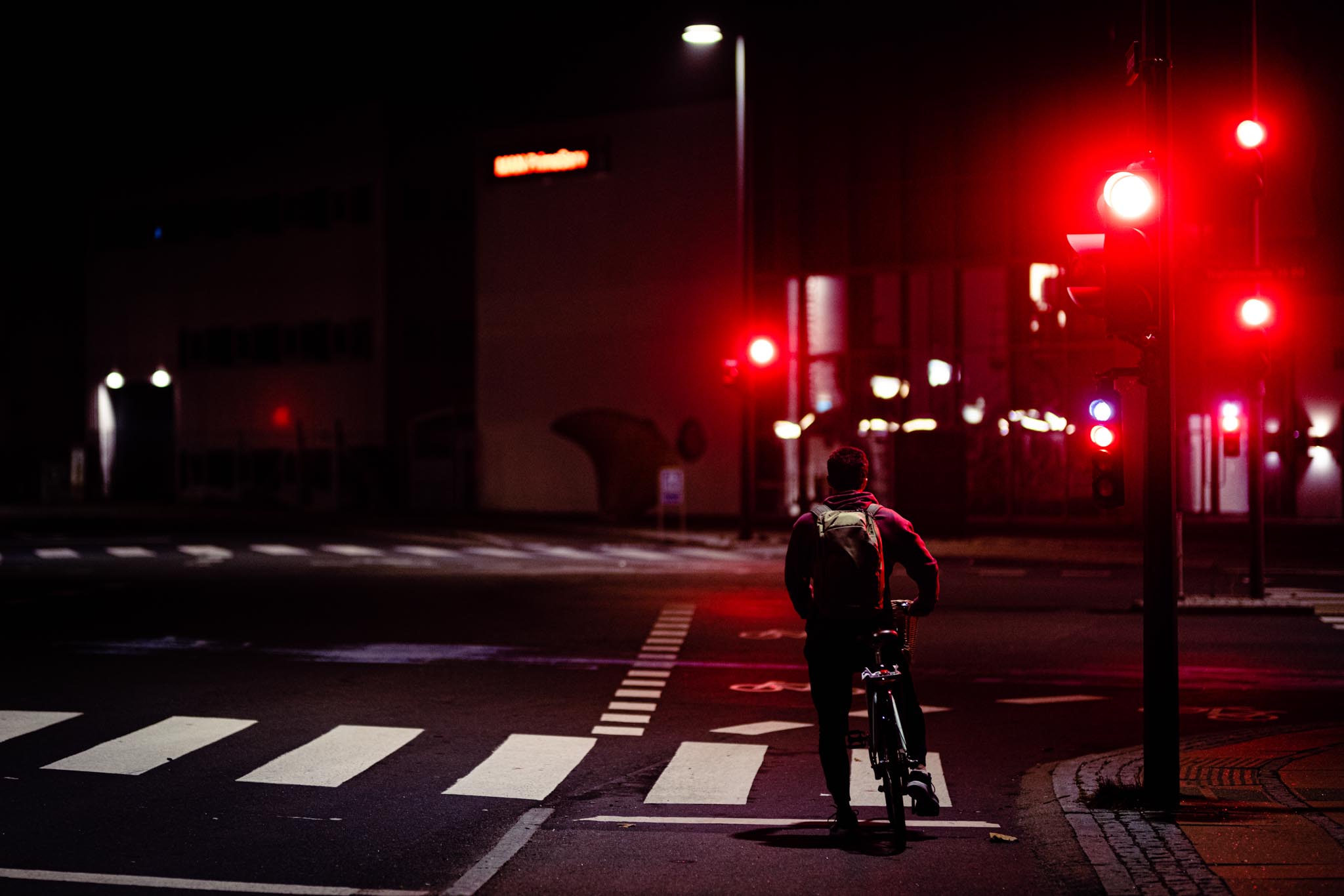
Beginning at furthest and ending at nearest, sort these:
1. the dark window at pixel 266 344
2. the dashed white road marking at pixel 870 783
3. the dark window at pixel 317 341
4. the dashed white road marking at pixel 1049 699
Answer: the dark window at pixel 266 344 < the dark window at pixel 317 341 < the dashed white road marking at pixel 1049 699 < the dashed white road marking at pixel 870 783

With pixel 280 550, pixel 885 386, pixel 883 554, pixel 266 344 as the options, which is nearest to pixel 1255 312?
pixel 883 554

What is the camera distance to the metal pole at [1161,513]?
8.20 metres

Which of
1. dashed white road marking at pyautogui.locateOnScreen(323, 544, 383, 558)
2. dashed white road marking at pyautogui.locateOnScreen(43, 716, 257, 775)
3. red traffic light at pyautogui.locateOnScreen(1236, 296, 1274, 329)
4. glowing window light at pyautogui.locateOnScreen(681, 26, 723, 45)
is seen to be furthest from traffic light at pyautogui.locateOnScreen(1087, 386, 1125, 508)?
dashed white road marking at pyautogui.locateOnScreen(323, 544, 383, 558)

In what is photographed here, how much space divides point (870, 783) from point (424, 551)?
22576mm

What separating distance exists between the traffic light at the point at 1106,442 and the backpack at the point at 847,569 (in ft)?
5.99

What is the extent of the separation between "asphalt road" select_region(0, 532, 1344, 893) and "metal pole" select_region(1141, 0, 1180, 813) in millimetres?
→ 820

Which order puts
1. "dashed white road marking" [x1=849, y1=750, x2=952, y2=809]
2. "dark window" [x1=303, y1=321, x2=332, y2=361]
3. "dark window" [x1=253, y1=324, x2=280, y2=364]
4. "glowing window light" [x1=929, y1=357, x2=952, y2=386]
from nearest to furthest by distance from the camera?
1. "dashed white road marking" [x1=849, y1=750, x2=952, y2=809]
2. "glowing window light" [x1=929, y1=357, x2=952, y2=386]
3. "dark window" [x1=303, y1=321, x2=332, y2=361]
4. "dark window" [x1=253, y1=324, x2=280, y2=364]

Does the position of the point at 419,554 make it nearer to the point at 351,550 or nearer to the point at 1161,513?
the point at 351,550

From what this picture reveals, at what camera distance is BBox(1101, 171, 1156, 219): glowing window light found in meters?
8.56

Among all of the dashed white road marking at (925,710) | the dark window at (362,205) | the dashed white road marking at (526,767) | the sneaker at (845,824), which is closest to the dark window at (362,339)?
the dark window at (362,205)

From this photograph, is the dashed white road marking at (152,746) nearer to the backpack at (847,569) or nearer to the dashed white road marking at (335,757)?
the dashed white road marking at (335,757)

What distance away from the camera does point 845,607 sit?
7703 millimetres

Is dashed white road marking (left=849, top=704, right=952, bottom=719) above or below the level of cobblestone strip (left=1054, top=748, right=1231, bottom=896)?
below

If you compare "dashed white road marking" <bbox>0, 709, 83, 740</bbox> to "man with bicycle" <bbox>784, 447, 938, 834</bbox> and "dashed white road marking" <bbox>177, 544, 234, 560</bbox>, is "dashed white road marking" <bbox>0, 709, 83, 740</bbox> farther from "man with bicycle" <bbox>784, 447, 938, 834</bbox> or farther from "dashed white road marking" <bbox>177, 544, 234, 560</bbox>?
"dashed white road marking" <bbox>177, 544, 234, 560</bbox>
